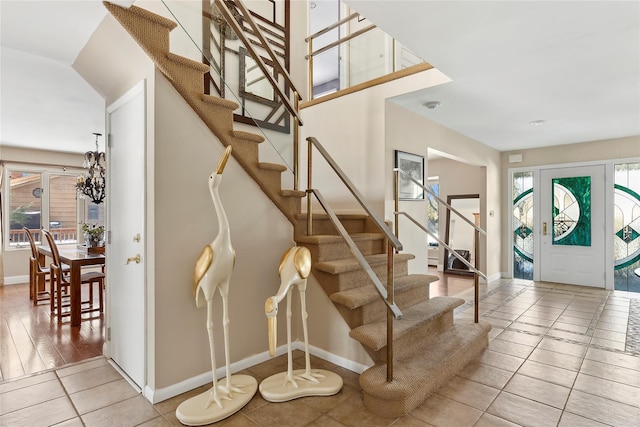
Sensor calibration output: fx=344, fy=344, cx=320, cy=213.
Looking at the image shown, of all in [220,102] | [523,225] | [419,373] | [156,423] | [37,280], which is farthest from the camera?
[523,225]

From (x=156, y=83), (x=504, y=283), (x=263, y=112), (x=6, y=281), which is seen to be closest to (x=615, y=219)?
(x=504, y=283)

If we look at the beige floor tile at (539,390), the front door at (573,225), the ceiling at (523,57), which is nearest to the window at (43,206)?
the ceiling at (523,57)

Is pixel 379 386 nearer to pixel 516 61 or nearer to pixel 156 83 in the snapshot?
pixel 156 83

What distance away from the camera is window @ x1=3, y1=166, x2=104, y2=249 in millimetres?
6367

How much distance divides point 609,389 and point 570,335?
1178 mm

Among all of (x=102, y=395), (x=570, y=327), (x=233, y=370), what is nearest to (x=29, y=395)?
(x=102, y=395)

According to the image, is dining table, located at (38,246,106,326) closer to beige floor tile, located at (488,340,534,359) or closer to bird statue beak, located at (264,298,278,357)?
bird statue beak, located at (264,298,278,357)

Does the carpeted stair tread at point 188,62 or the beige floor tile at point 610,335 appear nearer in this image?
the carpeted stair tread at point 188,62

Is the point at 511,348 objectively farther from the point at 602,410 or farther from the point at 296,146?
the point at 296,146

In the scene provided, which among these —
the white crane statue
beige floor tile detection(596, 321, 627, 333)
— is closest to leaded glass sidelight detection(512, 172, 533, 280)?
beige floor tile detection(596, 321, 627, 333)

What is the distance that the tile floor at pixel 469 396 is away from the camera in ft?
6.66

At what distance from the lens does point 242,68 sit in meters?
2.49

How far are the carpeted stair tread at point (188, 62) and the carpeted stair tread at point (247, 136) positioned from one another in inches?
Answer: 18.3

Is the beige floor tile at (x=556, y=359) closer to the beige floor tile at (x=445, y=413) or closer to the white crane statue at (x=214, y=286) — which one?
the beige floor tile at (x=445, y=413)
